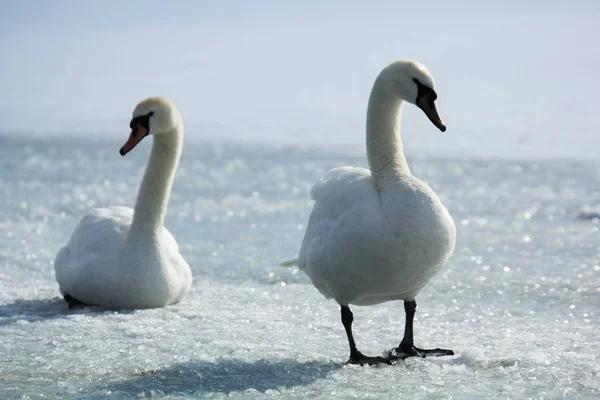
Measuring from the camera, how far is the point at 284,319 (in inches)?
214

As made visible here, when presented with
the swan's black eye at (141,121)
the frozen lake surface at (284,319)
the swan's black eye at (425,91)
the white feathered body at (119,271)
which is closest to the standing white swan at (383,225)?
the swan's black eye at (425,91)

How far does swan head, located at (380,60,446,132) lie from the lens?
4362mm

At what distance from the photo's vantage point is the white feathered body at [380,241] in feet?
13.2

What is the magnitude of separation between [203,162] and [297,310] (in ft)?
43.1

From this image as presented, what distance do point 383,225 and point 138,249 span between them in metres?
2.23

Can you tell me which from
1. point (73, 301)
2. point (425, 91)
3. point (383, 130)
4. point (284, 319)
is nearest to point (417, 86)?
point (425, 91)

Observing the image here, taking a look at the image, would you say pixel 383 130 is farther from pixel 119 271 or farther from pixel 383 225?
pixel 119 271

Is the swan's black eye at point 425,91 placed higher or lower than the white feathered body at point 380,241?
higher

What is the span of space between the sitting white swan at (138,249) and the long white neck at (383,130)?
1688 mm

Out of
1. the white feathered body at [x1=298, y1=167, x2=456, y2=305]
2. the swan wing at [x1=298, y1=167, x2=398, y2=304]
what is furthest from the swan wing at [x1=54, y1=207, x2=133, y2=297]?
the white feathered body at [x1=298, y1=167, x2=456, y2=305]

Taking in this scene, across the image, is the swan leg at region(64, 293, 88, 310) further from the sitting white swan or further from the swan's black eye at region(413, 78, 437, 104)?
the swan's black eye at region(413, 78, 437, 104)

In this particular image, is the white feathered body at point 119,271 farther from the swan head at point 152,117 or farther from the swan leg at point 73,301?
the swan head at point 152,117

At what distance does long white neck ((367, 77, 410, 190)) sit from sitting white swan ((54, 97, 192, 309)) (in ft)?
5.54

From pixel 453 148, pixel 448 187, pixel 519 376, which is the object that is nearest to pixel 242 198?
pixel 448 187
